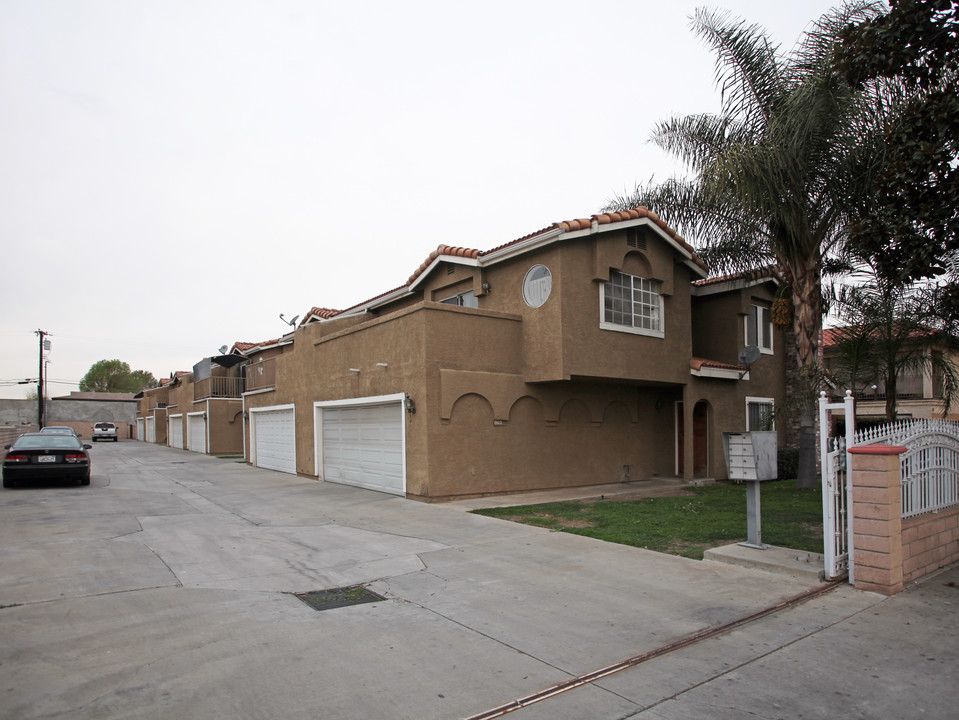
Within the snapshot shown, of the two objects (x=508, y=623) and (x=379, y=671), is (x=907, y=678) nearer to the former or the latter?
(x=508, y=623)

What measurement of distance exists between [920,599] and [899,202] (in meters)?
4.35

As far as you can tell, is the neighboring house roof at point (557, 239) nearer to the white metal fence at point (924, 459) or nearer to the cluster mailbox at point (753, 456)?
the cluster mailbox at point (753, 456)

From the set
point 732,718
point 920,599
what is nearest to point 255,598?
point 732,718

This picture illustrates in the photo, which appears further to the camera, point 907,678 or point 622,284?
point 622,284

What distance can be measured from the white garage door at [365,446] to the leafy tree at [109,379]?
93.8 meters

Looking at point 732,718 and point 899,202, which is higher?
point 899,202

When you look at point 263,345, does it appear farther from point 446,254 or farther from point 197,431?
point 446,254

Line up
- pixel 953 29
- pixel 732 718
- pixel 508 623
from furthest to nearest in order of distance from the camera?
pixel 953 29, pixel 508 623, pixel 732 718

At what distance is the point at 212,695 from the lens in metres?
4.05

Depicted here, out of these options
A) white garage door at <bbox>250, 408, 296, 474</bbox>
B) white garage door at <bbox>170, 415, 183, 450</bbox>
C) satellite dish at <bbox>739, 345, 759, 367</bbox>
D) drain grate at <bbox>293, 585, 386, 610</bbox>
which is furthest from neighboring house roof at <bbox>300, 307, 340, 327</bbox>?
white garage door at <bbox>170, 415, 183, 450</bbox>

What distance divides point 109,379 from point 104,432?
54.6 metres

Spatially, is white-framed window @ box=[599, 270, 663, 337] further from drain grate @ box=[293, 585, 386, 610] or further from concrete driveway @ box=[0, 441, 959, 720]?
drain grate @ box=[293, 585, 386, 610]

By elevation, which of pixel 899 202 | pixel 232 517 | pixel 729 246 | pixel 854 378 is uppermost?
pixel 729 246

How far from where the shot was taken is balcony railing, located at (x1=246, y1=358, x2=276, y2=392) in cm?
2295
